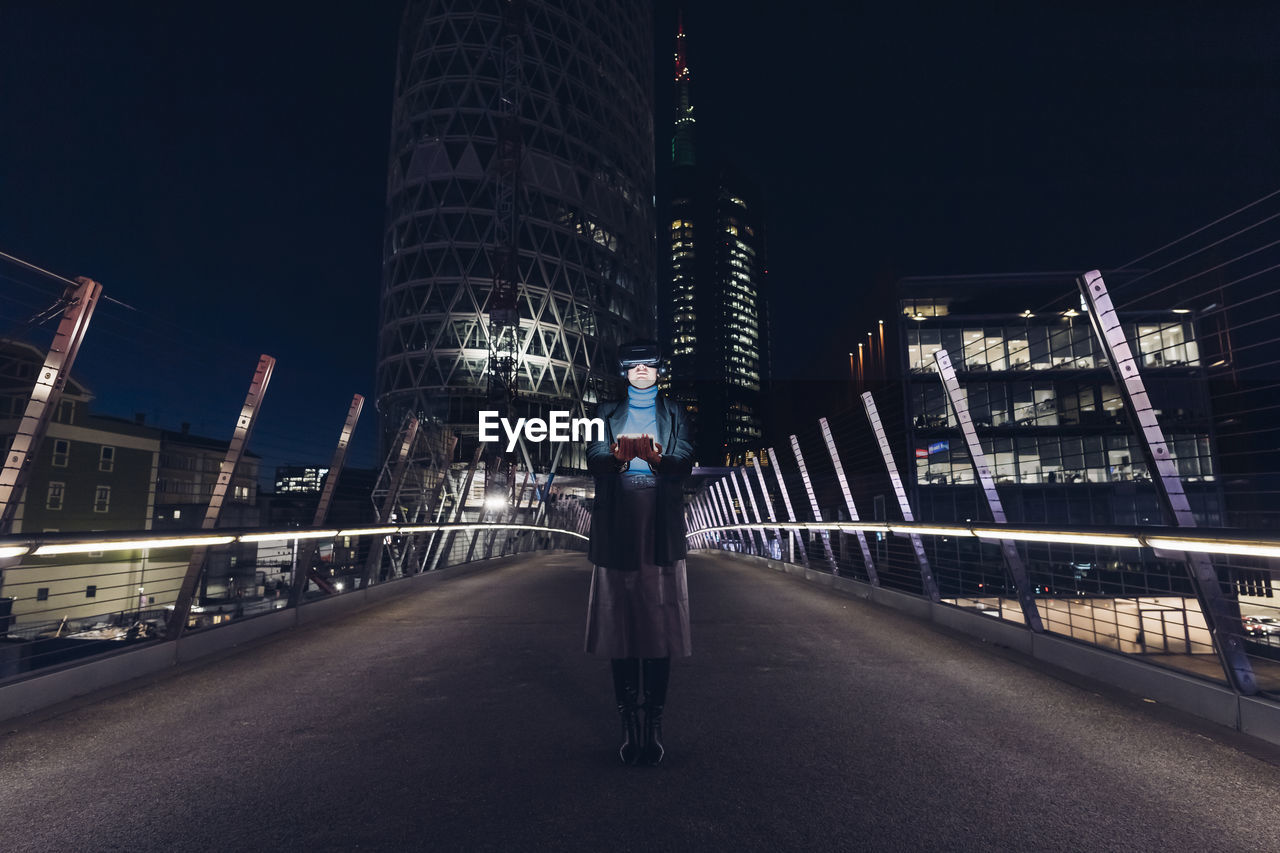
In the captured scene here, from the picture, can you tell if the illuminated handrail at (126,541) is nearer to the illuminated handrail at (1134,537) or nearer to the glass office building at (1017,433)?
the illuminated handrail at (1134,537)

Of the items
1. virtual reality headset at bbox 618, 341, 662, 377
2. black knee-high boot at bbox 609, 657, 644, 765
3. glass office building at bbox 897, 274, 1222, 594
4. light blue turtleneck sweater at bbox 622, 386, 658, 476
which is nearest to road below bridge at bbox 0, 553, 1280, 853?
black knee-high boot at bbox 609, 657, 644, 765

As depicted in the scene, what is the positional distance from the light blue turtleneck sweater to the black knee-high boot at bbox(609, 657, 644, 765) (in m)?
0.99

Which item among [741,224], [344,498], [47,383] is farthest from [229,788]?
[741,224]

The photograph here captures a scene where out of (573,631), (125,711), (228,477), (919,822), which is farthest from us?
(573,631)

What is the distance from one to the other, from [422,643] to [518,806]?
3.57m

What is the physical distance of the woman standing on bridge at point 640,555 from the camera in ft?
9.86

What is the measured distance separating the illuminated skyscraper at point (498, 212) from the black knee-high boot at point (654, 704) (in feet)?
205

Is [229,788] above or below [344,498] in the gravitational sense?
below

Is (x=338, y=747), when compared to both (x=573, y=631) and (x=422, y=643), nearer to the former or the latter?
(x=422, y=643)

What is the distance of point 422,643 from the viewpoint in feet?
18.4

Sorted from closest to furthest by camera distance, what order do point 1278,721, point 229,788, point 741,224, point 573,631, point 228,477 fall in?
point 229,788 → point 1278,721 → point 228,477 → point 573,631 → point 741,224

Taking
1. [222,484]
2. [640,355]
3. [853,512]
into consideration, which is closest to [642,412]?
[640,355]

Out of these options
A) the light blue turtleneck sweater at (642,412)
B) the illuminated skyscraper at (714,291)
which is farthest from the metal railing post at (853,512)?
the illuminated skyscraper at (714,291)

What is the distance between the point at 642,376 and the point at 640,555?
944mm
